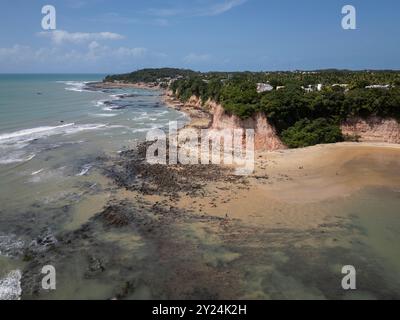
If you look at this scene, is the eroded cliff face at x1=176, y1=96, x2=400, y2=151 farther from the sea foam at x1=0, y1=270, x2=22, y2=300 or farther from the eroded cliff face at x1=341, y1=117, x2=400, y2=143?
the sea foam at x1=0, y1=270, x2=22, y2=300

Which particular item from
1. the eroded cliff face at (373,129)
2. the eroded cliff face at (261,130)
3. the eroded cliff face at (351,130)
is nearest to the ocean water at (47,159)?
the eroded cliff face at (261,130)

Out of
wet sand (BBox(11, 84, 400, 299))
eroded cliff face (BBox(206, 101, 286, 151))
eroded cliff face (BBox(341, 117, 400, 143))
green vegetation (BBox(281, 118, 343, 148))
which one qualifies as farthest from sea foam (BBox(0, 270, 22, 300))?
eroded cliff face (BBox(341, 117, 400, 143))

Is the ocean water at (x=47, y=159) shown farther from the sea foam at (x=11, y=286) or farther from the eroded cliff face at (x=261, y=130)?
the eroded cliff face at (x=261, y=130)

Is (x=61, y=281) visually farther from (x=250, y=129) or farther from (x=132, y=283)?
(x=250, y=129)

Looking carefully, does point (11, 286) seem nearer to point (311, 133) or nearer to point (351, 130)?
point (311, 133)
